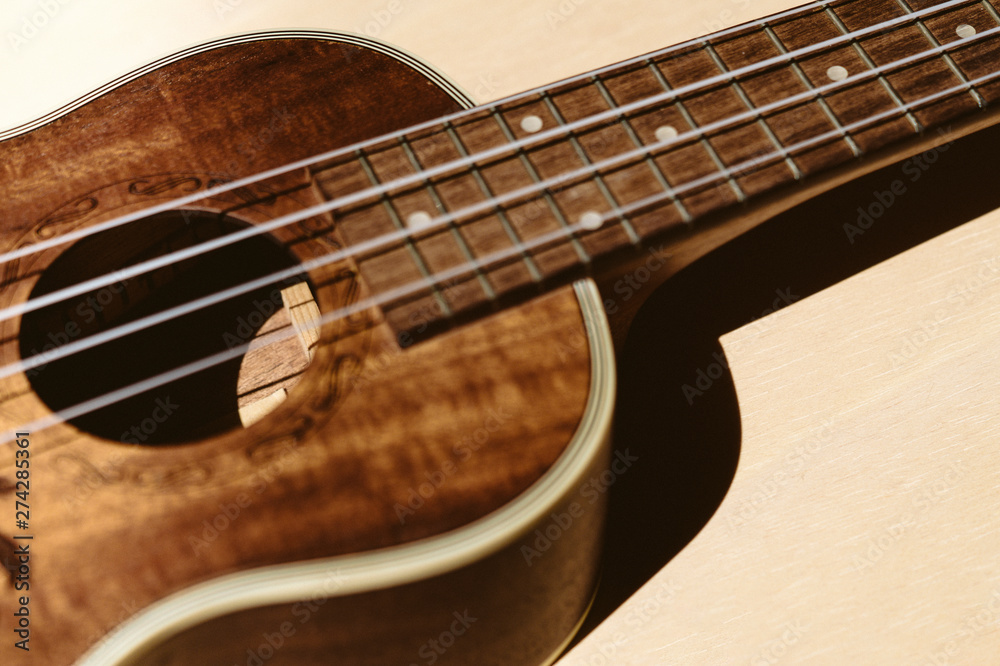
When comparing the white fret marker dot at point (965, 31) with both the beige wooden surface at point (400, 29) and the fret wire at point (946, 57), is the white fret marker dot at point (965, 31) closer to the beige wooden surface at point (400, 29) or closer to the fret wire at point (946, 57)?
the fret wire at point (946, 57)

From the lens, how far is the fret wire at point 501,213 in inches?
22.0

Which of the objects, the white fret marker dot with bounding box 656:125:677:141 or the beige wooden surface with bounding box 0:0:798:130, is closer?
the white fret marker dot with bounding box 656:125:677:141

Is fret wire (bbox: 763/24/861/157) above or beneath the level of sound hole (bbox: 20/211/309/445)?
beneath

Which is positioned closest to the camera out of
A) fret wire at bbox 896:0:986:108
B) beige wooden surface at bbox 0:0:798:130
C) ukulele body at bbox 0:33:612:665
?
ukulele body at bbox 0:33:612:665

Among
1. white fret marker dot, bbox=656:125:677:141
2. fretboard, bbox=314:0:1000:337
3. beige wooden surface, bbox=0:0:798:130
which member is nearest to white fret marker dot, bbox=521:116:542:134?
fretboard, bbox=314:0:1000:337

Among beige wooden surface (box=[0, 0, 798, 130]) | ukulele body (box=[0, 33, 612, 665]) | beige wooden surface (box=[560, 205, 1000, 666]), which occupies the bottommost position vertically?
beige wooden surface (box=[560, 205, 1000, 666])

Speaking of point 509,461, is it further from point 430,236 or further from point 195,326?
point 195,326

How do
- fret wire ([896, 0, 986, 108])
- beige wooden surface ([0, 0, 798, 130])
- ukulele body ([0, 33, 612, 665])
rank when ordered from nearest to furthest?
1. ukulele body ([0, 33, 612, 665])
2. fret wire ([896, 0, 986, 108])
3. beige wooden surface ([0, 0, 798, 130])

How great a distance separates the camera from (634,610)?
689 millimetres

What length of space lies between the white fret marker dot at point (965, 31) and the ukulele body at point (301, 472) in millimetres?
446

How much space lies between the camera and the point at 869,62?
64 cm

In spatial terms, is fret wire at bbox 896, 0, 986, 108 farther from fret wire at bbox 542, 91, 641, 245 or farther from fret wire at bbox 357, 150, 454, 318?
fret wire at bbox 357, 150, 454, 318

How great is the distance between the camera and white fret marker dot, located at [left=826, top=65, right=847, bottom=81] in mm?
635

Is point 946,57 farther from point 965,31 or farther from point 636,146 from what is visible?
point 636,146
